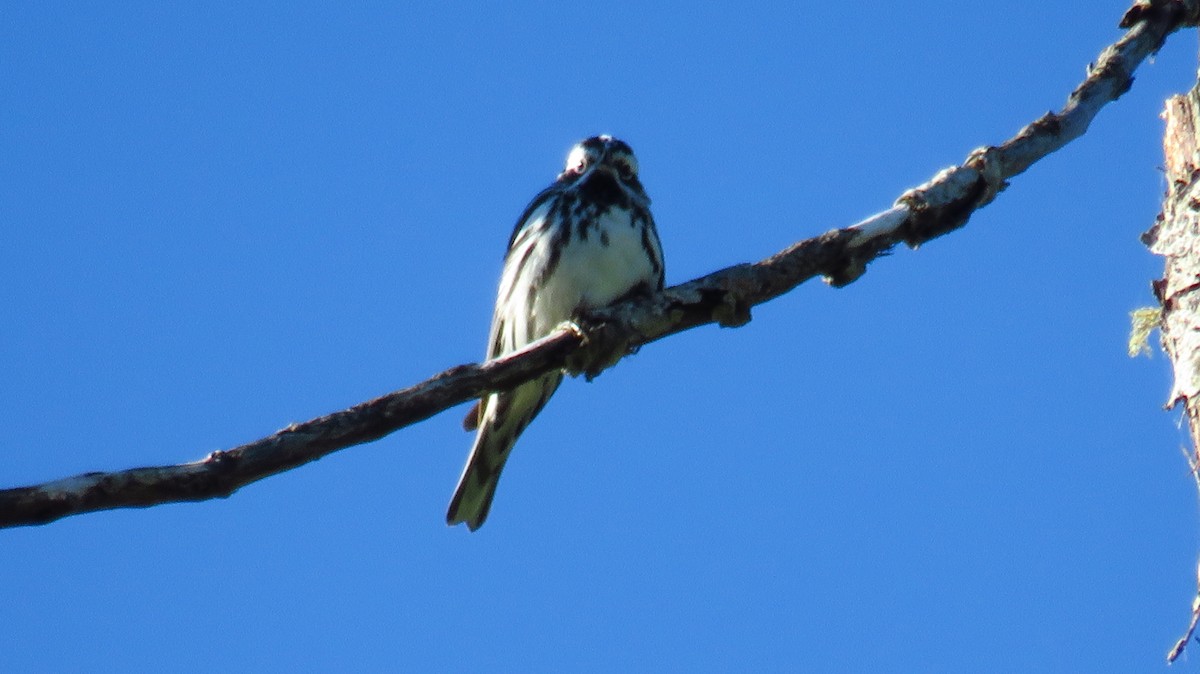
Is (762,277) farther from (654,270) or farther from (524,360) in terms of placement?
(654,270)

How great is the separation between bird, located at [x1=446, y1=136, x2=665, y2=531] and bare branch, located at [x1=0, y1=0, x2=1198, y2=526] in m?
1.69

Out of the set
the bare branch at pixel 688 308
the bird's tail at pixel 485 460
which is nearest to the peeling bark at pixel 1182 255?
the bare branch at pixel 688 308

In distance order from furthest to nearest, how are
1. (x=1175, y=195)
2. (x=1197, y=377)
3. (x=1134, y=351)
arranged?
1. (x=1134, y=351)
2. (x=1175, y=195)
3. (x=1197, y=377)

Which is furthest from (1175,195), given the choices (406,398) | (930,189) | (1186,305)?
(406,398)

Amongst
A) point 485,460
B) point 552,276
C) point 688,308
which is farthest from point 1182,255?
point 485,460

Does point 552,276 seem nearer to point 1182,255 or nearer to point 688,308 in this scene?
point 688,308

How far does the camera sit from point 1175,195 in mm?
4648

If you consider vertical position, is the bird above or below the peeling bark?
above

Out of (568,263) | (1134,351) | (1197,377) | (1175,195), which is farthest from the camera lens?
(568,263)

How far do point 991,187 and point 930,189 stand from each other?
20 cm

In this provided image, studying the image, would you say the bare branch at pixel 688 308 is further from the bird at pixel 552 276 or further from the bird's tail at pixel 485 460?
the bird's tail at pixel 485 460

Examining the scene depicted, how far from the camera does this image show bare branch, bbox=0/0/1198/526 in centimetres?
380

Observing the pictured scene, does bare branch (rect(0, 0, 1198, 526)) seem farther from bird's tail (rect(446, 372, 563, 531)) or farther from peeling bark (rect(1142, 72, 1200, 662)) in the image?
bird's tail (rect(446, 372, 563, 531))

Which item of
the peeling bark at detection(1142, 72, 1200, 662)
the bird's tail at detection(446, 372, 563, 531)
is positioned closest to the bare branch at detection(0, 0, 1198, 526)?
the peeling bark at detection(1142, 72, 1200, 662)
